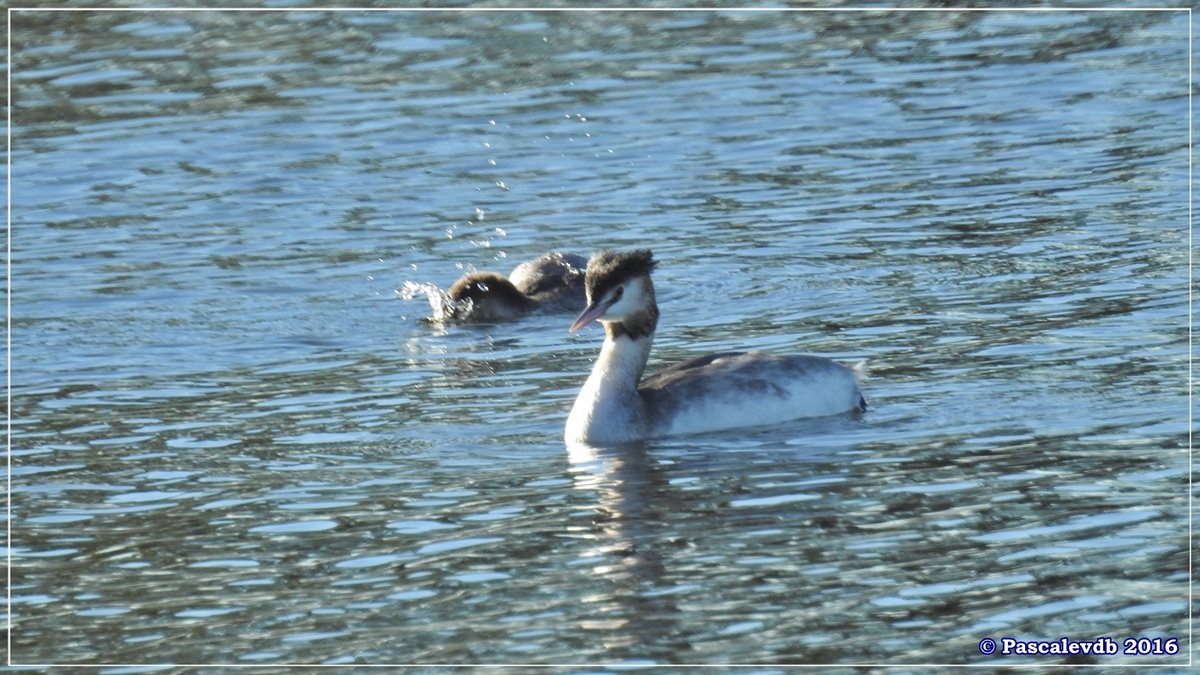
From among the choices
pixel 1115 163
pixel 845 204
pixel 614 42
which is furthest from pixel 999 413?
pixel 614 42

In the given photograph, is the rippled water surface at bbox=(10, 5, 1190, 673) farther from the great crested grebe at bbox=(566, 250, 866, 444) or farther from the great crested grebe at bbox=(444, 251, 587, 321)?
the great crested grebe at bbox=(444, 251, 587, 321)

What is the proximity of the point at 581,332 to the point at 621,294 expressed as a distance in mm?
3385

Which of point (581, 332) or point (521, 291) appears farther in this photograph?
point (521, 291)

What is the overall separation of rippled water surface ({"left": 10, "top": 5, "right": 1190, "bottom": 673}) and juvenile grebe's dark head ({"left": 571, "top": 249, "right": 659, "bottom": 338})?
721 millimetres

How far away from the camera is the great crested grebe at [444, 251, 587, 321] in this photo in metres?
16.7

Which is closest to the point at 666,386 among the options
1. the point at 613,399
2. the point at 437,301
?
the point at 613,399

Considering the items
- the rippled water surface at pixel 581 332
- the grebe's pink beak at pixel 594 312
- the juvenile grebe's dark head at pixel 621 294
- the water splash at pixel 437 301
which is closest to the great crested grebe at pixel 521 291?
the water splash at pixel 437 301

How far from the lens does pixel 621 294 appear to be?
42.7 ft

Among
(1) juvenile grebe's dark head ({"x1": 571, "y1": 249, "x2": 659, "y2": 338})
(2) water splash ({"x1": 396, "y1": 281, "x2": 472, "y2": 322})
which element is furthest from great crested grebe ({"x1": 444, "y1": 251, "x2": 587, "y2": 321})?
(1) juvenile grebe's dark head ({"x1": 571, "y1": 249, "x2": 659, "y2": 338})

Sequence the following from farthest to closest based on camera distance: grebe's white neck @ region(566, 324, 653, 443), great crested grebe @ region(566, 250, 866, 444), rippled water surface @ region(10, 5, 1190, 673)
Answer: great crested grebe @ region(566, 250, 866, 444)
grebe's white neck @ region(566, 324, 653, 443)
rippled water surface @ region(10, 5, 1190, 673)

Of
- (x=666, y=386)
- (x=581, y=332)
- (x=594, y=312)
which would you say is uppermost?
(x=594, y=312)

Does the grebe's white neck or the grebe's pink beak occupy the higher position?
the grebe's pink beak

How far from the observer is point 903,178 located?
65.4 ft

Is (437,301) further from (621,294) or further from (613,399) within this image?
(613,399)
